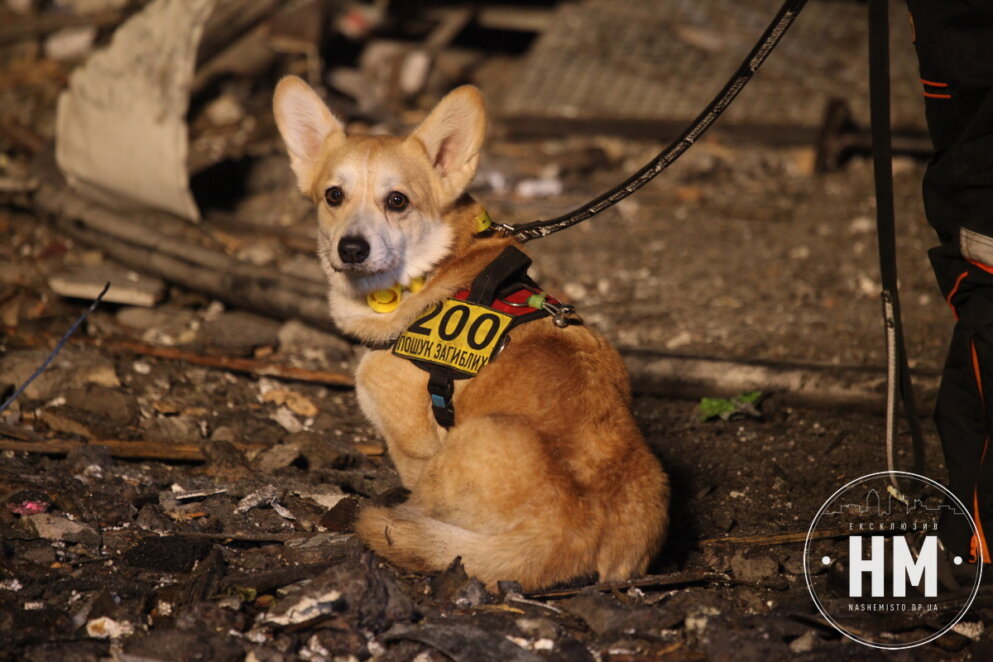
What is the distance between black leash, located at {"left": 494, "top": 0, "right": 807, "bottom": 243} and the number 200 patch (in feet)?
1.83

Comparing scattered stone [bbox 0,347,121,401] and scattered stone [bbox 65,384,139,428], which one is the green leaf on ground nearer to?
scattered stone [bbox 65,384,139,428]

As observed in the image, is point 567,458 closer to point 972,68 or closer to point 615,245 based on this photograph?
point 972,68

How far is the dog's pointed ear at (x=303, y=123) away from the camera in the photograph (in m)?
4.09

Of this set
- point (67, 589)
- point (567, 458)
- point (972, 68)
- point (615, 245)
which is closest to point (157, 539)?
point (67, 589)

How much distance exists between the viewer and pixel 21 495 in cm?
373

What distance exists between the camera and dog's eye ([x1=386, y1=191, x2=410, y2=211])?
12.7 ft

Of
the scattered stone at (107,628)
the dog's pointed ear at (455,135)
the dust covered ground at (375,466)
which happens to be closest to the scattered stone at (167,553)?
the dust covered ground at (375,466)

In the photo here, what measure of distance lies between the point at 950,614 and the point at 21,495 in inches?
138

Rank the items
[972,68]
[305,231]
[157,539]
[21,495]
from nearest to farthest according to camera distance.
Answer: [972,68] → [157,539] → [21,495] → [305,231]

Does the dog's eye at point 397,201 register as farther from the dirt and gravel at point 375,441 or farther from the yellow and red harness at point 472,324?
the dirt and gravel at point 375,441

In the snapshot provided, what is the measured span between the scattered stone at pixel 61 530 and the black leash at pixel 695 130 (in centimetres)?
205

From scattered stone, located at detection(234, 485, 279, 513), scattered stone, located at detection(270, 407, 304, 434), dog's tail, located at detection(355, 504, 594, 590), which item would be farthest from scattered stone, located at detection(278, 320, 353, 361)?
dog's tail, located at detection(355, 504, 594, 590)

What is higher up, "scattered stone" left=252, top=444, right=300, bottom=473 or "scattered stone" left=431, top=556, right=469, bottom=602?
"scattered stone" left=431, top=556, right=469, bottom=602

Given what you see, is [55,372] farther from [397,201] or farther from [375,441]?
[397,201]
